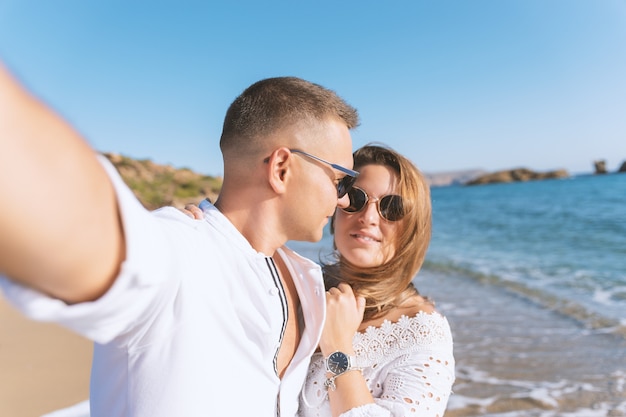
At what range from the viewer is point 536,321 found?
8.53 metres

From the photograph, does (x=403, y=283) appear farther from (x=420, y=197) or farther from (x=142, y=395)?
(x=142, y=395)

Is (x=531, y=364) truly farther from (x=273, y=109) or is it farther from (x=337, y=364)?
(x=273, y=109)

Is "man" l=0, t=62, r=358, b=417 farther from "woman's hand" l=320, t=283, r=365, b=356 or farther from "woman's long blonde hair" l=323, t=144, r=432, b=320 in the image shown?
"woman's long blonde hair" l=323, t=144, r=432, b=320

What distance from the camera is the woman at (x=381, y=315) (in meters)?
2.55

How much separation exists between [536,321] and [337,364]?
6999 millimetres

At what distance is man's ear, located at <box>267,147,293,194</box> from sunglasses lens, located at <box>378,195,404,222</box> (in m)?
1.14

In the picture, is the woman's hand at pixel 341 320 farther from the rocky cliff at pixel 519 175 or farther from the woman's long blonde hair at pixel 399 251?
the rocky cliff at pixel 519 175

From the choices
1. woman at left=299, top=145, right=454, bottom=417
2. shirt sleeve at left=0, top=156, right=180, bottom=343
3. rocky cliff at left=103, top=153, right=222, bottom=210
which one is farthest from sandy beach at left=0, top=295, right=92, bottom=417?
rocky cliff at left=103, top=153, right=222, bottom=210

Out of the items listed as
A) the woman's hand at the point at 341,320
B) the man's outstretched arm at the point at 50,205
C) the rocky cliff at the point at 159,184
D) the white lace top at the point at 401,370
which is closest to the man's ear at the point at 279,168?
the woman's hand at the point at 341,320

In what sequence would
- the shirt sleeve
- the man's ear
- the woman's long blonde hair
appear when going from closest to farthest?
the shirt sleeve
the man's ear
the woman's long blonde hair

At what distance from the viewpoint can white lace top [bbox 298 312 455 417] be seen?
98.9 inches

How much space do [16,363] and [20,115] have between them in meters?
6.40

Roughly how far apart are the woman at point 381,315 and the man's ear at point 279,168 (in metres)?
0.89

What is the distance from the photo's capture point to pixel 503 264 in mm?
14977
